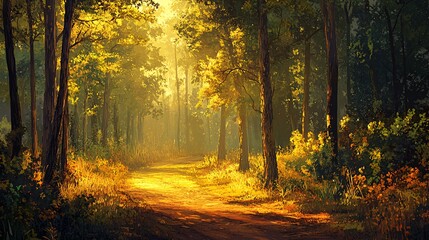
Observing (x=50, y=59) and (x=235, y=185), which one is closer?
(x=50, y=59)

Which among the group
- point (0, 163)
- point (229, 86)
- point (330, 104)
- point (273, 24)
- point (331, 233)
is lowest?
point (331, 233)

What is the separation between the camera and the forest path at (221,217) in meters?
11.9

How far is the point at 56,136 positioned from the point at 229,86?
14453mm

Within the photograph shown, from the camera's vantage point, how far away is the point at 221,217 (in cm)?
1453

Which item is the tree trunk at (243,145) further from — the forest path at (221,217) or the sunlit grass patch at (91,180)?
the sunlit grass patch at (91,180)

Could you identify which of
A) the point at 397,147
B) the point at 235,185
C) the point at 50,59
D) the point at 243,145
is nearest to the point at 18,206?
the point at 50,59

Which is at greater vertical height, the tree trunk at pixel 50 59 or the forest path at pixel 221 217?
the tree trunk at pixel 50 59

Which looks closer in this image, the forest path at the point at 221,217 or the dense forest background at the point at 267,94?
the forest path at the point at 221,217

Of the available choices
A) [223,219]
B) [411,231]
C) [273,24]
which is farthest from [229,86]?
[411,231]

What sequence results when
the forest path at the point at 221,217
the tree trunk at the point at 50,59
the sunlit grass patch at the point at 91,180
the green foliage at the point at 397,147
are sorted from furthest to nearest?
the tree trunk at the point at 50,59, the sunlit grass patch at the point at 91,180, the green foliage at the point at 397,147, the forest path at the point at 221,217

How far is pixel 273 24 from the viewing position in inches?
992

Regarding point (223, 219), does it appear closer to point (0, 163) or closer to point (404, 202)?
point (404, 202)

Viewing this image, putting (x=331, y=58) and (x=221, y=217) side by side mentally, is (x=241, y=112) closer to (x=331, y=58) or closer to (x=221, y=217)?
(x=331, y=58)

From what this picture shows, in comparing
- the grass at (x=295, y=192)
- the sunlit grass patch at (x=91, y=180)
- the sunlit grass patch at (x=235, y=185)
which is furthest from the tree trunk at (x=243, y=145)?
the sunlit grass patch at (x=91, y=180)
